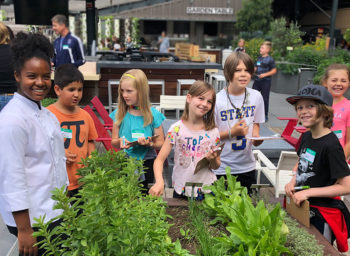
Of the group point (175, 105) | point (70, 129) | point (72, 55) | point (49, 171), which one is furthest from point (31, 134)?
point (72, 55)

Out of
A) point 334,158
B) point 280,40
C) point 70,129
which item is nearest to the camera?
point 334,158

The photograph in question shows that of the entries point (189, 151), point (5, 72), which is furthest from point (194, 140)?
point (5, 72)

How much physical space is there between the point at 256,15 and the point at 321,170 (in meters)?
22.2

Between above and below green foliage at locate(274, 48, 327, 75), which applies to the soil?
below

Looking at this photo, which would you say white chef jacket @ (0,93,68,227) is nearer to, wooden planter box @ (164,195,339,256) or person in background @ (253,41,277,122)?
wooden planter box @ (164,195,339,256)

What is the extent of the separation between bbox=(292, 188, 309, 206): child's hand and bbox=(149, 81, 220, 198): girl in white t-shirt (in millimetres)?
615

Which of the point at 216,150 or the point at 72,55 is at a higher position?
the point at 72,55

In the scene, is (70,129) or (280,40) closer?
(70,129)

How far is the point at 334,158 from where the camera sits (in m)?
2.05

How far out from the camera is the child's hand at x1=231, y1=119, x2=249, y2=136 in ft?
8.88

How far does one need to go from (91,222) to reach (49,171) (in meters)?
0.59

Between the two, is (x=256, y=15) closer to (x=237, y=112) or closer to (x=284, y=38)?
(x=284, y=38)

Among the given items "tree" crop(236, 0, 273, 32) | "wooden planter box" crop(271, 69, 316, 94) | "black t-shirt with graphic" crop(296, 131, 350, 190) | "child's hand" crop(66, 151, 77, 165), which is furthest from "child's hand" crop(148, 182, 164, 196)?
"tree" crop(236, 0, 273, 32)

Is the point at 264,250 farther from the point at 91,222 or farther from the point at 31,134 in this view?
the point at 31,134
